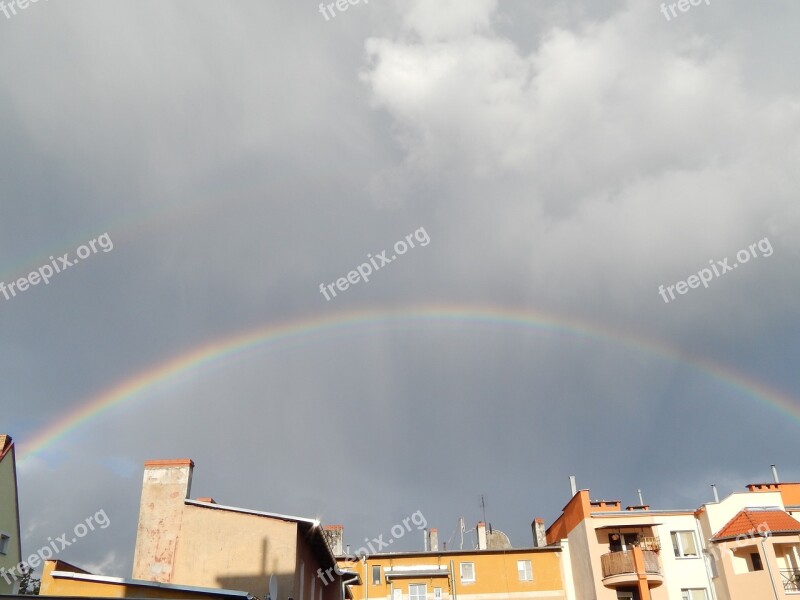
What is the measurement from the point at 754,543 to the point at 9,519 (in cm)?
4226

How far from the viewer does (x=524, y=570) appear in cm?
4850

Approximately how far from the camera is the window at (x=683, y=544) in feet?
150

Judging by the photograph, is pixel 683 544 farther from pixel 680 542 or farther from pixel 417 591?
pixel 417 591

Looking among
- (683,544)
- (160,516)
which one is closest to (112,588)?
(160,516)

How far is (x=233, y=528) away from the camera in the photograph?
26.4 meters

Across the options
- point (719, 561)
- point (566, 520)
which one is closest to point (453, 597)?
point (566, 520)

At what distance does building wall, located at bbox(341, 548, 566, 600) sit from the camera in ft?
157

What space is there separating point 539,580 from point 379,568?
37.8 feet

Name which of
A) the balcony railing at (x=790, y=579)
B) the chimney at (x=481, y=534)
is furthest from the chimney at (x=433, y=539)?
the balcony railing at (x=790, y=579)

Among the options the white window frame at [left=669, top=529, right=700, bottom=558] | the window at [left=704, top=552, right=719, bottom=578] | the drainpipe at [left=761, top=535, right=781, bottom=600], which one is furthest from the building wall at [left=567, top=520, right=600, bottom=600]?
the drainpipe at [left=761, top=535, right=781, bottom=600]

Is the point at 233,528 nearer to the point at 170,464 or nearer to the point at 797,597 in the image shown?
the point at 170,464

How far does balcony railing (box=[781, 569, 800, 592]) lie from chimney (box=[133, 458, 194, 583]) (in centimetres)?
3530

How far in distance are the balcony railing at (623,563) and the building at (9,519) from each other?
112ft

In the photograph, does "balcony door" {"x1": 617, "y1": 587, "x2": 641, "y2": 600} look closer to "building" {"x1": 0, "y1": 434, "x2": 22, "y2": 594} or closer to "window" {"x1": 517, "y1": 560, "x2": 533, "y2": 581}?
"window" {"x1": 517, "y1": 560, "x2": 533, "y2": 581}
